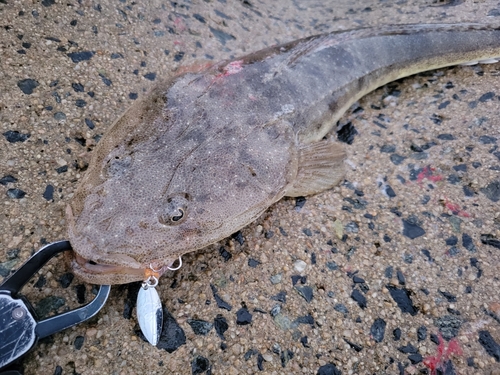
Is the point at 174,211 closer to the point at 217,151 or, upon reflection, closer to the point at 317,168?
the point at 217,151

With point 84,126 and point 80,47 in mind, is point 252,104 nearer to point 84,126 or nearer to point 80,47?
point 84,126

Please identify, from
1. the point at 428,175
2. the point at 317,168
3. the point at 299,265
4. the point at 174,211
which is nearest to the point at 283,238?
the point at 299,265

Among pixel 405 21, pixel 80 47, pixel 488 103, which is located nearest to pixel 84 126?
pixel 80 47

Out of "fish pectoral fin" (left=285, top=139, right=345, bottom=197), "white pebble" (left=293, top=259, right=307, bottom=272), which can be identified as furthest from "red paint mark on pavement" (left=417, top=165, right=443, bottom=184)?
Result: "white pebble" (left=293, top=259, right=307, bottom=272)

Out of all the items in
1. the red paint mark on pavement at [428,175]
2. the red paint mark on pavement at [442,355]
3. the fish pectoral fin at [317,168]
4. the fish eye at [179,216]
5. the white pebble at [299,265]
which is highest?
the fish eye at [179,216]

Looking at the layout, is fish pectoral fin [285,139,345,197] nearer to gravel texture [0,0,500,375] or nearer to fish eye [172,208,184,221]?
gravel texture [0,0,500,375]

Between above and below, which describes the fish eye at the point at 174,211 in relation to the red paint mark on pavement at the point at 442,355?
above

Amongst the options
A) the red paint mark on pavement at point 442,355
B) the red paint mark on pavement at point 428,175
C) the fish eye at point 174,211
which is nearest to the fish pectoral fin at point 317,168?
the red paint mark on pavement at point 428,175

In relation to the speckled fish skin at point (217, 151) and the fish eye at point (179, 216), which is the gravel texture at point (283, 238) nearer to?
the speckled fish skin at point (217, 151)
